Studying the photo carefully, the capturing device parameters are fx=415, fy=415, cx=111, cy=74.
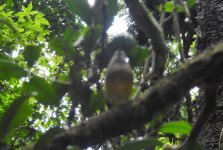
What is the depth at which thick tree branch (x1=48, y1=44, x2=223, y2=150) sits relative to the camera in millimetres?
776

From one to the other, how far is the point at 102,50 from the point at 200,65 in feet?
0.74

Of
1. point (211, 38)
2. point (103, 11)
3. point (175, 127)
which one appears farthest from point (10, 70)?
point (211, 38)

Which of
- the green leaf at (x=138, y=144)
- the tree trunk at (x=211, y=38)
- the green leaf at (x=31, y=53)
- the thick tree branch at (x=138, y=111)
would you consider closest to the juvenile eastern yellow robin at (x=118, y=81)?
the thick tree branch at (x=138, y=111)

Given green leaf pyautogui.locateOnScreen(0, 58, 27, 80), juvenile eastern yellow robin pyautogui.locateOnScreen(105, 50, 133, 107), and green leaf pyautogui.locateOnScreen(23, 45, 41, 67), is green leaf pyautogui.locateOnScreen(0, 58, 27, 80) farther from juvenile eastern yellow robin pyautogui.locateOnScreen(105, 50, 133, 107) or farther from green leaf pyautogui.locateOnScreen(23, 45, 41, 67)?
juvenile eastern yellow robin pyautogui.locateOnScreen(105, 50, 133, 107)

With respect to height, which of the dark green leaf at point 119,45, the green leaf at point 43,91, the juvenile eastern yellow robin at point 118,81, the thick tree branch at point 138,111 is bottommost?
the thick tree branch at point 138,111

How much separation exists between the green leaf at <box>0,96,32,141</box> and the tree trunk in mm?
1387

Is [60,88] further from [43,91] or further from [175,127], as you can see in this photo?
[175,127]

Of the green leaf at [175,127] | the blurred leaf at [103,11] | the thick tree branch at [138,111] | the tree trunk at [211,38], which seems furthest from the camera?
the tree trunk at [211,38]

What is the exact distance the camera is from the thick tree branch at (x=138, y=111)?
78 centimetres

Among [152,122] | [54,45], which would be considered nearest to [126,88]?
[152,122]

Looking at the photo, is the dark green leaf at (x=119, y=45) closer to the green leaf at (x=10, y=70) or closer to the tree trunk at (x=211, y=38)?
the green leaf at (x=10, y=70)

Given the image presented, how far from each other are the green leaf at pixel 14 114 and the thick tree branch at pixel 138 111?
0.21 m

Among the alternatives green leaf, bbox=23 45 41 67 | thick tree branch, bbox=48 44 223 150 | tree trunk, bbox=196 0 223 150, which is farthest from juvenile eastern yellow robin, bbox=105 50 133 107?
tree trunk, bbox=196 0 223 150

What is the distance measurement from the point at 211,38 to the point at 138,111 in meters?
1.87
